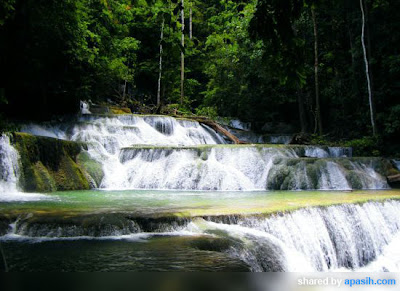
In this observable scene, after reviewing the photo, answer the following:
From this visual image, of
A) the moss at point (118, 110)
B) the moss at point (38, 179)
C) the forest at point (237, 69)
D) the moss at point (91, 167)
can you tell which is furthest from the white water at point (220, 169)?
the moss at point (118, 110)

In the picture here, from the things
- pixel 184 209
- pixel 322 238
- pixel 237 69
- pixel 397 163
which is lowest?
pixel 322 238

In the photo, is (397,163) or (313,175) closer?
(313,175)

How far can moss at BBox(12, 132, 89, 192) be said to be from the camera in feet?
33.0

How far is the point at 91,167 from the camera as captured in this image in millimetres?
11891

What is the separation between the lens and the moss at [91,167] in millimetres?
11759

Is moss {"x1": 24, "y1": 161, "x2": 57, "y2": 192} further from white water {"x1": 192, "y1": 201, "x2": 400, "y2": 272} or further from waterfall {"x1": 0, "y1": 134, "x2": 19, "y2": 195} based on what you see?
white water {"x1": 192, "y1": 201, "x2": 400, "y2": 272}

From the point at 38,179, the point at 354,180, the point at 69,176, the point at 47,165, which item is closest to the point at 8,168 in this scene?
the point at 38,179

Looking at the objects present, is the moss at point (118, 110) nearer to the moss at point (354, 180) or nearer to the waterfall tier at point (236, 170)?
the waterfall tier at point (236, 170)

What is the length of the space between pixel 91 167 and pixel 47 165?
1.43 metres

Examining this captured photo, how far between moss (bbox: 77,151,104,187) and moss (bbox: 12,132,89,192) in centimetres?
20

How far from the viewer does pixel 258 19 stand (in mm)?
3014

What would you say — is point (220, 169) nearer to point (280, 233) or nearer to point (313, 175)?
point (313, 175)

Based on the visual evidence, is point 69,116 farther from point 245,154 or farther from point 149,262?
point 149,262

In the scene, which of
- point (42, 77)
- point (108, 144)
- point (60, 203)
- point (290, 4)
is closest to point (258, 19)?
point (290, 4)
